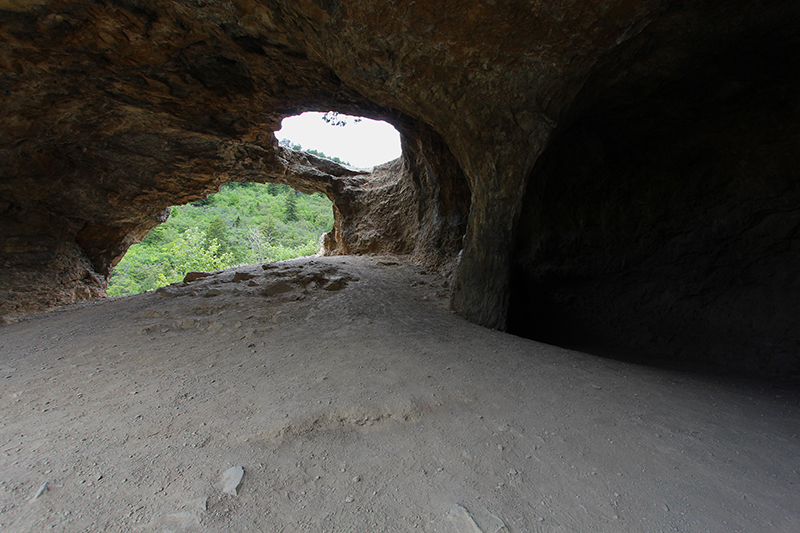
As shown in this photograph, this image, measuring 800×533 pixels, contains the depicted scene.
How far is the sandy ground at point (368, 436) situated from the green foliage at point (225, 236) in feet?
45.9

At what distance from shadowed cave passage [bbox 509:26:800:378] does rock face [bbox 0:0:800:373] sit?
0.8 inches

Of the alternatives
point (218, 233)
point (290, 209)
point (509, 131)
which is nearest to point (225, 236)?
point (218, 233)

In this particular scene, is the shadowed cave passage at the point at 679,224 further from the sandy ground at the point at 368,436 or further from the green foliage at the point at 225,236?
the green foliage at the point at 225,236

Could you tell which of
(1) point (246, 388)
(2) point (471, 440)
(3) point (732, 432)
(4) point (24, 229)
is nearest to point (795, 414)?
(3) point (732, 432)

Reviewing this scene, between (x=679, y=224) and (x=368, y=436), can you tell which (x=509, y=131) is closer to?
(x=679, y=224)

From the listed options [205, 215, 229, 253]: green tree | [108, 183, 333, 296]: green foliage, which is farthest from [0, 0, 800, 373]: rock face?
[205, 215, 229, 253]: green tree

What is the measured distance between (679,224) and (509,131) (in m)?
2.73

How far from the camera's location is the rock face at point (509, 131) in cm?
297

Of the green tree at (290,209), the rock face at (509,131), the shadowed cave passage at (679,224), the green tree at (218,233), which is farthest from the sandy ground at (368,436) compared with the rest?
the green tree at (290,209)

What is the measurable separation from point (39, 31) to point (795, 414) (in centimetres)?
634

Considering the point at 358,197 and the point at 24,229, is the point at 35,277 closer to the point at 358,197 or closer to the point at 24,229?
the point at 24,229

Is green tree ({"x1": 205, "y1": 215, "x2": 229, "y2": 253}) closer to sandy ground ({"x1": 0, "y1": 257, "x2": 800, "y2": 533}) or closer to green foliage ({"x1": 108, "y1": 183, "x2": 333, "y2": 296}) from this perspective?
green foliage ({"x1": 108, "y1": 183, "x2": 333, "y2": 296})

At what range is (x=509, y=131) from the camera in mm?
3686

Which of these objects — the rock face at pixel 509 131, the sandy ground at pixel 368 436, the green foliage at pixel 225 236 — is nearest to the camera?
the sandy ground at pixel 368 436
